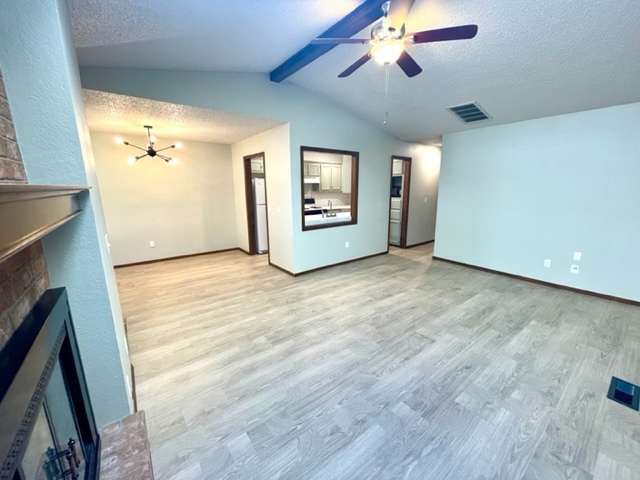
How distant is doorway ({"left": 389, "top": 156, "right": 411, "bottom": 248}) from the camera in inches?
226

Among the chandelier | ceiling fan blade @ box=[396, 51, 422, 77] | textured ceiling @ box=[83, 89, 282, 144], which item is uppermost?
ceiling fan blade @ box=[396, 51, 422, 77]

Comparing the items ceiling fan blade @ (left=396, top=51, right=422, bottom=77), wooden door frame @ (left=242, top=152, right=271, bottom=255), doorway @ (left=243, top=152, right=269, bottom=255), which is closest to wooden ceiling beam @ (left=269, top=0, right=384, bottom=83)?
ceiling fan blade @ (left=396, top=51, right=422, bottom=77)

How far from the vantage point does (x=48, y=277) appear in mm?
1211

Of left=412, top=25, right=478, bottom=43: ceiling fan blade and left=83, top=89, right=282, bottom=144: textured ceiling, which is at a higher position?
left=412, top=25, right=478, bottom=43: ceiling fan blade

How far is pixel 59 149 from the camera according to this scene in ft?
3.78

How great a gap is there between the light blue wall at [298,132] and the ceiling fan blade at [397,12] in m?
2.09

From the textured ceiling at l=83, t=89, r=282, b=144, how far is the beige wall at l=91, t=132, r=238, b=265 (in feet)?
1.47

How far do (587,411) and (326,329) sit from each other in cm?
195

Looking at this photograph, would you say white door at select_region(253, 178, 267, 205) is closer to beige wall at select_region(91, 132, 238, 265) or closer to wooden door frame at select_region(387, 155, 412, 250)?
beige wall at select_region(91, 132, 238, 265)

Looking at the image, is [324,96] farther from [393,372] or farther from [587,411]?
[587,411]

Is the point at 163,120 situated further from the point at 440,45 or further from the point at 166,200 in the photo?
the point at 440,45

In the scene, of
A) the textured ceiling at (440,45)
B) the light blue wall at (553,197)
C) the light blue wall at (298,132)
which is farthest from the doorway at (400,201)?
the textured ceiling at (440,45)

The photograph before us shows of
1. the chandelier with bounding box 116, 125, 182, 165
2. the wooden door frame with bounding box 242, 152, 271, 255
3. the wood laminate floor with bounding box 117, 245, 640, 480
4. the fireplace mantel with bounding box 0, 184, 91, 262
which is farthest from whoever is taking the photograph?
the wooden door frame with bounding box 242, 152, 271, 255

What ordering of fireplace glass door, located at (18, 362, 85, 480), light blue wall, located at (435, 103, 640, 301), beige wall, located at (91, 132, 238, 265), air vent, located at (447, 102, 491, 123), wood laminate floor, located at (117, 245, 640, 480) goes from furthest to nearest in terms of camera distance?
beige wall, located at (91, 132, 238, 265) < air vent, located at (447, 102, 491, 123) < light blue wall, located at (435, 103, 640, 301) < wood laminate floor, located at (117, 245, 640, 480) < fireplace glass door, located at (18, 362, 85, 480)
